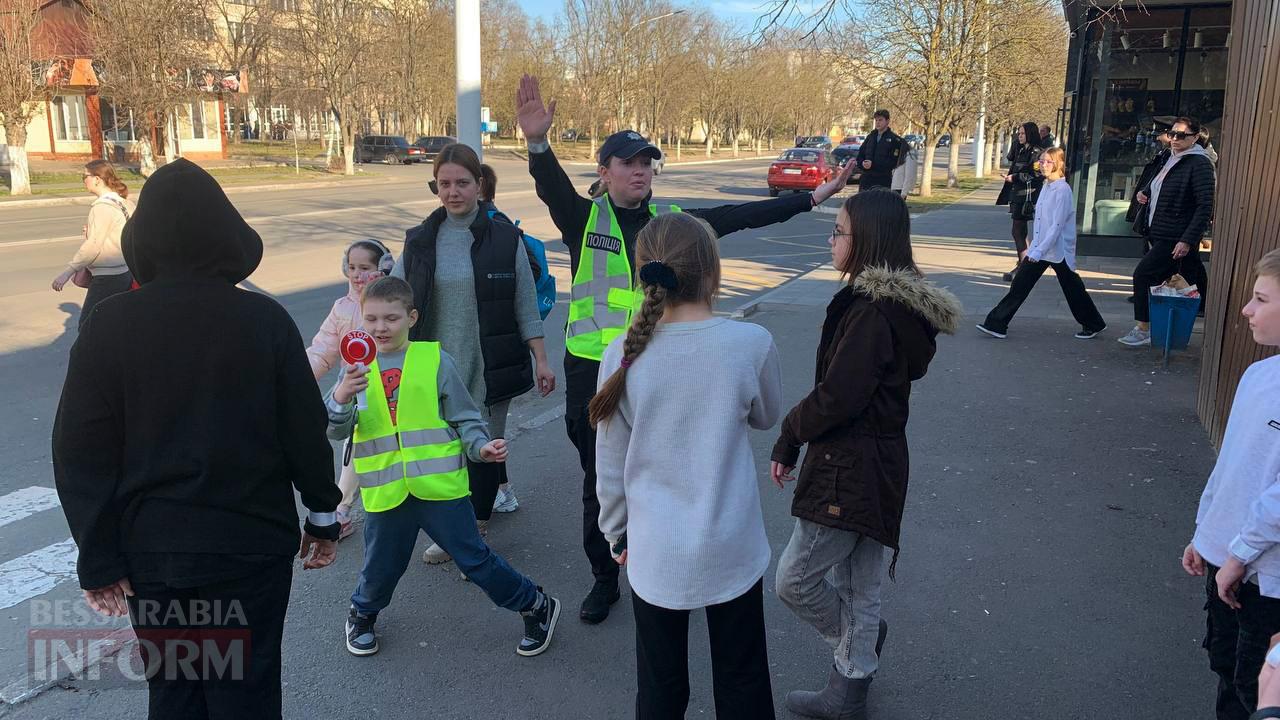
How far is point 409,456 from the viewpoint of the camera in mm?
3398

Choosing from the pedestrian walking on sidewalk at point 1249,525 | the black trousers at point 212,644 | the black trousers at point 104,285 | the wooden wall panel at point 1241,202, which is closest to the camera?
the black trousers at point 212,644

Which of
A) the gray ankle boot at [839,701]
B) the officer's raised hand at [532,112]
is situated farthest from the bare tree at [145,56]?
the gray ankle boot at [839,701]

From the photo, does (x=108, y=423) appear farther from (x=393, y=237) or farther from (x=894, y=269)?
(x=393, y=237)

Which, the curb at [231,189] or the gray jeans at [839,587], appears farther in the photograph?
the curb at [231,189]

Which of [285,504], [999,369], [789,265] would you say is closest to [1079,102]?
[789,265]

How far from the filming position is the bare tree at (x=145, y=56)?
31.3 m

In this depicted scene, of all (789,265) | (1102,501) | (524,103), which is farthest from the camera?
(789,265)

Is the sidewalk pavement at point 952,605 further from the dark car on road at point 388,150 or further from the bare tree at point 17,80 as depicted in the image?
the dark car on road at point 388,150

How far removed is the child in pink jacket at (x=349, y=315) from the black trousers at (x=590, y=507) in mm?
1231

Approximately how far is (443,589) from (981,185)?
125 feet

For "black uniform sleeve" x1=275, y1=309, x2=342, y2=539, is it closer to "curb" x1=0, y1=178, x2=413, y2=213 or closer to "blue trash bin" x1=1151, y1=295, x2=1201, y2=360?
"blue trash bin" x1=1151, y1=295, x2=1201, y2=360

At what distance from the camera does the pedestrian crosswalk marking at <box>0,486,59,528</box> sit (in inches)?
194

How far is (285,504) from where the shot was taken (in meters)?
2.43

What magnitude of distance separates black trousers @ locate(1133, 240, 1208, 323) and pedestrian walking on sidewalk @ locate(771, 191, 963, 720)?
650cm
